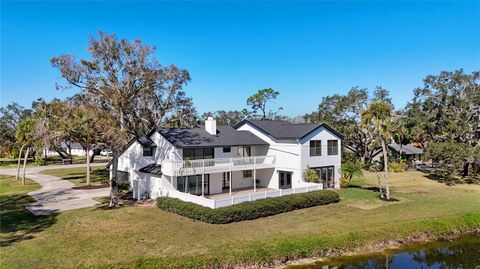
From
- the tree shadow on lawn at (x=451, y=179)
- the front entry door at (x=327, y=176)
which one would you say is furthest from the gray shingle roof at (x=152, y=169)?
the tree shadow on lawn at (x=451, y=179)

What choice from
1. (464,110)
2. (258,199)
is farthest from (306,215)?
(464,110)

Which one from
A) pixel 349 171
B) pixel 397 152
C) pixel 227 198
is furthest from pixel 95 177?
pixel 397 152

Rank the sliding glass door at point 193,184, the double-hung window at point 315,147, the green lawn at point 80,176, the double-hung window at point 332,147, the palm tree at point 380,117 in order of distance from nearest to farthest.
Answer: the sliding glass door at point 193,184
the palm tree at point 380,117
the double-hung window at point 315,147
the double-hung window at point 332,147
the green lawn at point 80,176

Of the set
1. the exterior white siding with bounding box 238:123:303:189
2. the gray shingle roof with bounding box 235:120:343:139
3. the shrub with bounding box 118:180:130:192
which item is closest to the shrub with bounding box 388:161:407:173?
the gray shingle roof with bounding box 235:120:343:139

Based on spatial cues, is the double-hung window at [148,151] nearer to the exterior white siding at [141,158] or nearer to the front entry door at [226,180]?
the exterior white siding at [141,158]

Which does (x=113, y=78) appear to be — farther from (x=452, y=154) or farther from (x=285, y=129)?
(x=452, y=154)

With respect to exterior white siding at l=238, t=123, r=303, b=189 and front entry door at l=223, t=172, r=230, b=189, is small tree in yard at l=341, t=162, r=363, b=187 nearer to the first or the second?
exterior white siding at l=238, t=123, r=303, b=189
